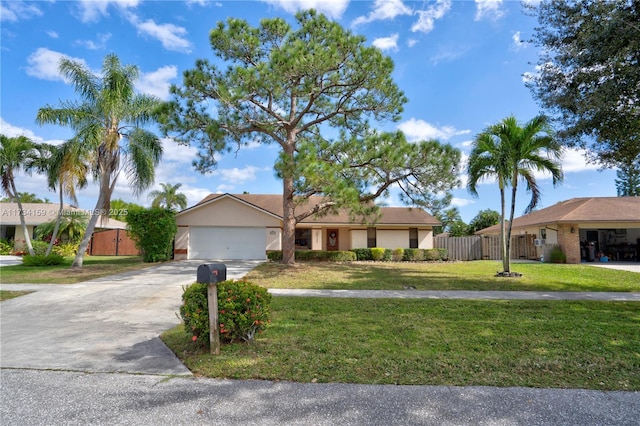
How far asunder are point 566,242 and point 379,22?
15.9 metres

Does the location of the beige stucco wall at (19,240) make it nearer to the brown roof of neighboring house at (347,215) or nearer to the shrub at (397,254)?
the brown roof of neighboring house at (347,215)

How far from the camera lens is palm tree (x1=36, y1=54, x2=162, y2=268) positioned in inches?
574

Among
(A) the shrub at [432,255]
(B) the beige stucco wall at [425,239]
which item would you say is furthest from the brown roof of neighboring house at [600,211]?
(B) the beige stucco wall at [425,239]

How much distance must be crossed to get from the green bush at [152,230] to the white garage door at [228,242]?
2.39 m

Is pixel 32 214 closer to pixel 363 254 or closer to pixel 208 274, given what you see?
pixel 363 254

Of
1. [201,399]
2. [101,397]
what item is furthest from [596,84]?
[101,397]

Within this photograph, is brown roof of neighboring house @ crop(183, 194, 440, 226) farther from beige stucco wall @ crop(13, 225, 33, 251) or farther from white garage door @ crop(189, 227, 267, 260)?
beige stucco wall @ crop(13, 225, 33, 251)

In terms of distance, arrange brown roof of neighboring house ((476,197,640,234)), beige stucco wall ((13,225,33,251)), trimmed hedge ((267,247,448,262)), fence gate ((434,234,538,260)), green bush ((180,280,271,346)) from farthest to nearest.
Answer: beige stucco wall ((13,225,33,251))
fence gate ((434,234,538,260))
trimmed hedge ((267,247,448,262))
brown roof of neighboring house ((476,197,640,234))
green bush ((180,280,271,346))

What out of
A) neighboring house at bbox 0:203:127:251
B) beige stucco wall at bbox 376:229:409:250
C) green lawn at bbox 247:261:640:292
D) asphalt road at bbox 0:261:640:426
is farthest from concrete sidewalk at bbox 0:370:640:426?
neighboring house at bbox 0:203:127:251

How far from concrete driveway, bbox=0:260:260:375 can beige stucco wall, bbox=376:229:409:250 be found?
49.4 ft

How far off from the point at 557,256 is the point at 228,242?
18971mm

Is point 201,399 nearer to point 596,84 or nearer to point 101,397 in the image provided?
point 101,397

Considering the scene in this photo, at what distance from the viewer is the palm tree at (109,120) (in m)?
14.6

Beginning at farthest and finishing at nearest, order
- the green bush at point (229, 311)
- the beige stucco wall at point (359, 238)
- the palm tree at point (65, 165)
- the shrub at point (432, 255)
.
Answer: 1. the beige stucco wall at point (359, 238)
2. the shrub at point (432, 255)
3. the palm tree at point (65, 165)
4. the green bush at point (229, 311)
